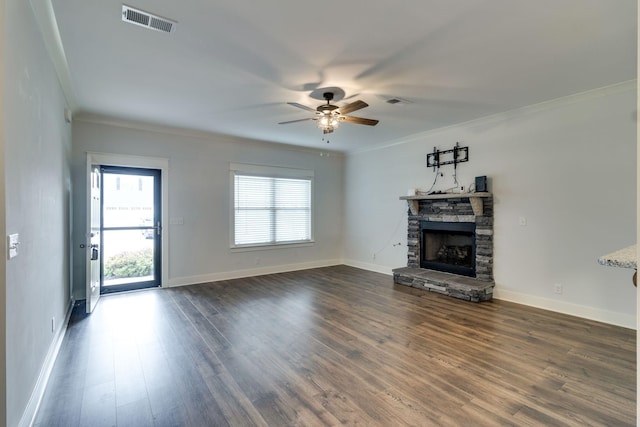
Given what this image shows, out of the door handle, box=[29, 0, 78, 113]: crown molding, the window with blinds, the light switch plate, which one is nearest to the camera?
the light switch plate

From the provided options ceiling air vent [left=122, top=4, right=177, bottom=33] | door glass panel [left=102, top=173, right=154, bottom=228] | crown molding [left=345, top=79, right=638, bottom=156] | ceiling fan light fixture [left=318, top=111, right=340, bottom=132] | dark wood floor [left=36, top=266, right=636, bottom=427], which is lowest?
dark wood floor [left=36, top=266, right=636, bottom=427]

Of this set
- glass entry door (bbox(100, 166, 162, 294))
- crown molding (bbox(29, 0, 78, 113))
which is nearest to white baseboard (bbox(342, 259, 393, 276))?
glass entry door (bbox(100, 166, 162, 294))

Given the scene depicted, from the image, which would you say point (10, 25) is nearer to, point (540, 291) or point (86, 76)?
point (86, 76)

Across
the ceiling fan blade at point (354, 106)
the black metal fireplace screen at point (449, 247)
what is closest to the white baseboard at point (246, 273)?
the black metal fireplace screen at point (449, 247)

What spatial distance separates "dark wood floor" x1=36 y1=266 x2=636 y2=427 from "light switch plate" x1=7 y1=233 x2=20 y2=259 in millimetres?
1149

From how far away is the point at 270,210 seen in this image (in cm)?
652

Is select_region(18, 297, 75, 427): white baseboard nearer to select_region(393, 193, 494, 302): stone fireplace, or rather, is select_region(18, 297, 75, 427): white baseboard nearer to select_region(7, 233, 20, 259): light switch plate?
select_region(7, 233, 20, 259): light switch plate

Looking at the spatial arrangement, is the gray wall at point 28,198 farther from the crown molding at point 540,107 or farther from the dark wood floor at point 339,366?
the crown molding at point 540,107

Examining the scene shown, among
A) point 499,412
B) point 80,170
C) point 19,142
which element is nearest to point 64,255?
point 80,170

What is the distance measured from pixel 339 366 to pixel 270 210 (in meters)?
4.30

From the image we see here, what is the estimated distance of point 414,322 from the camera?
3.63 m

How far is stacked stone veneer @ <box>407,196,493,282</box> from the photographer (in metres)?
4.69

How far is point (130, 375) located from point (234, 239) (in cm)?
359

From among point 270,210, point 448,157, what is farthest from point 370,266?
point 448,157
